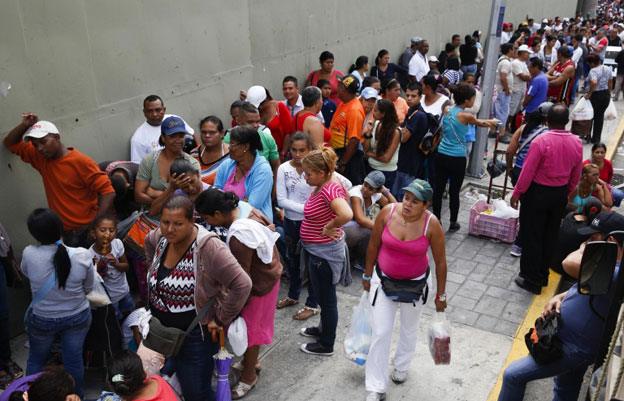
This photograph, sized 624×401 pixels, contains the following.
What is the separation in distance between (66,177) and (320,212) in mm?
2176

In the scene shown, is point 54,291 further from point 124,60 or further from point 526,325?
point 526,325

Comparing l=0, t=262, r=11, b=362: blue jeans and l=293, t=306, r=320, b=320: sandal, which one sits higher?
l=0, t=262, r=11, b=362: blue jeans

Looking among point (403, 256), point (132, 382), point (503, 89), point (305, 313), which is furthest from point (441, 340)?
point (503, 89)

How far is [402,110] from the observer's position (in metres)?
8.48

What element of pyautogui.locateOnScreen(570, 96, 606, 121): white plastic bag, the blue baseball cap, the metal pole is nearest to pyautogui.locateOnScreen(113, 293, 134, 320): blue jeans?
the blue baseball cap

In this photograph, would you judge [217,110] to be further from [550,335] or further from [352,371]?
[550,335]

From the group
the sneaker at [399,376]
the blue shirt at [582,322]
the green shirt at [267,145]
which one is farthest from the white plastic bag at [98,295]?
the blue shirt at [582,322]

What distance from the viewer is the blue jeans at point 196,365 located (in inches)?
149

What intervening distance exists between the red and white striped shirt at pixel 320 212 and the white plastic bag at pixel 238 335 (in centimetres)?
112

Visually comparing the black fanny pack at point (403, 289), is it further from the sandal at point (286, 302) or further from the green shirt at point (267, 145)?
the green shirt at point (267, 145)

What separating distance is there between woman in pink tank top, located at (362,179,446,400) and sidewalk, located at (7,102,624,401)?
40 centimetres

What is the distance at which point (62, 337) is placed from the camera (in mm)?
4285

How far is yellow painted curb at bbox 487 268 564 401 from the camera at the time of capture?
4848 millimetres

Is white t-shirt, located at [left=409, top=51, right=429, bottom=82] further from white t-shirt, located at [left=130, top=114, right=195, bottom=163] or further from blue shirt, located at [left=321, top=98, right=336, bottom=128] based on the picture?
white t-shirt, located at [left=130, top=114, right=195, bottom=163]
